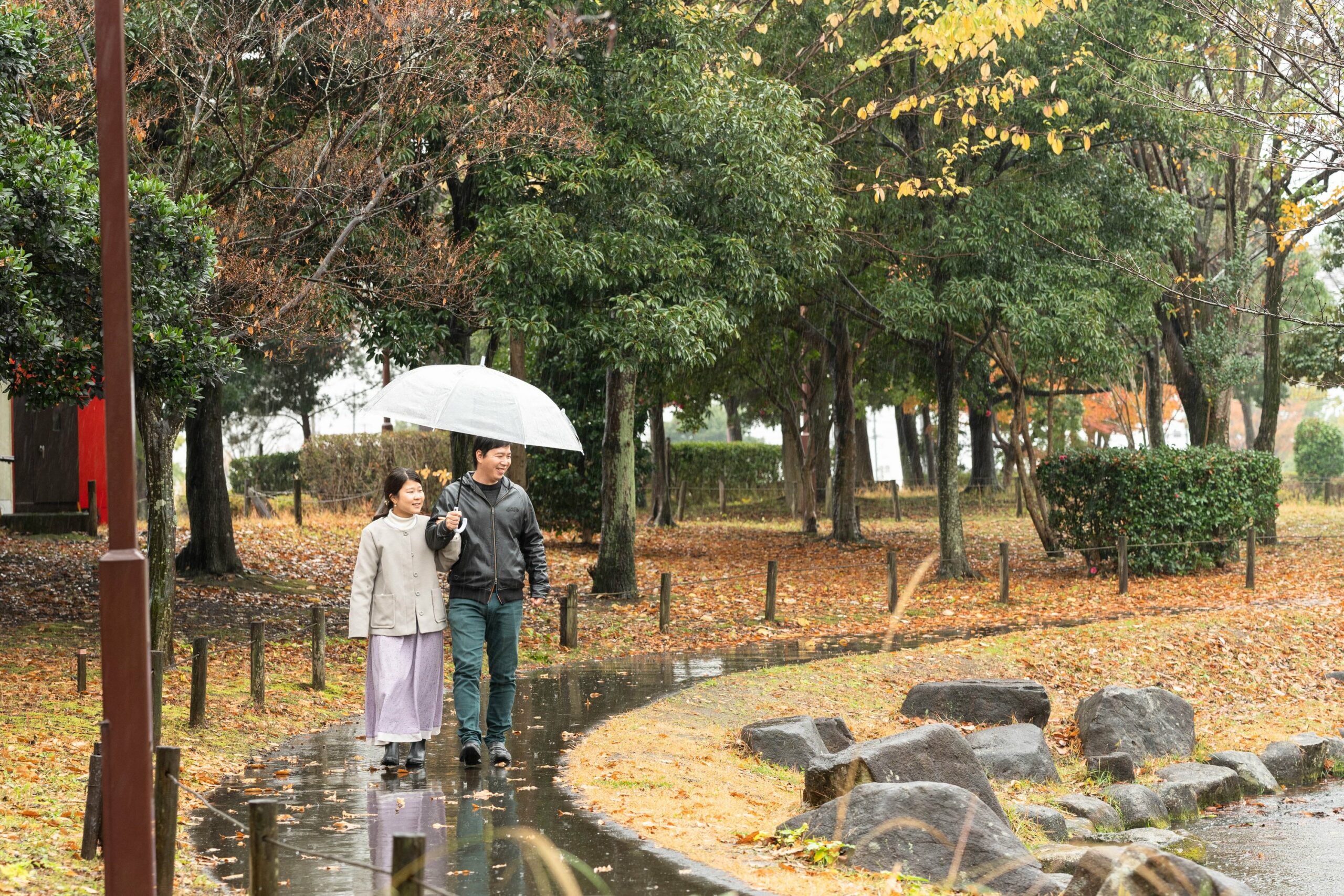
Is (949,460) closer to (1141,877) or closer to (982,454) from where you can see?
(1141,877)

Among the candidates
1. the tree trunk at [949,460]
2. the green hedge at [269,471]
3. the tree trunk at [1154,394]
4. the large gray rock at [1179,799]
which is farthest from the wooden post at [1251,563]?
the green hedge at [269,471]

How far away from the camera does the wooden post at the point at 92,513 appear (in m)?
23.1

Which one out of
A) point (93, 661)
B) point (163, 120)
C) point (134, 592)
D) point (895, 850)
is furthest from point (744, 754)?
point (163, 120)

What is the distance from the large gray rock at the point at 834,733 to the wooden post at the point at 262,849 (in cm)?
606

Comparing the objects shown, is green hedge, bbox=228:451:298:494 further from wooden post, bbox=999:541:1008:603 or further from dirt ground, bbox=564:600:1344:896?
dirt ground, bbox=564:600:1344:896

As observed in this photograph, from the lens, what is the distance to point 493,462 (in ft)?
27.0

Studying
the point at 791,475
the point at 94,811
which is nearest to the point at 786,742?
the point at 94,811

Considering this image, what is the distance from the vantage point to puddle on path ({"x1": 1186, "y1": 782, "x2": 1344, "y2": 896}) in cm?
769

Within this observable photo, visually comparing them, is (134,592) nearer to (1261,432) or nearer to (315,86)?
(315,86)

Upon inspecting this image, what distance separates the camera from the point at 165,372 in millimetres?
10953

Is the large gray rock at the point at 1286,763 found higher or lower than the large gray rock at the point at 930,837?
lower

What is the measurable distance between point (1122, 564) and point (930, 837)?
45.1 feet

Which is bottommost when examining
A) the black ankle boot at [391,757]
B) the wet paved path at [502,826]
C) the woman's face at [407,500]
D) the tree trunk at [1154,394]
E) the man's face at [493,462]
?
the wet paved path at [502,826]

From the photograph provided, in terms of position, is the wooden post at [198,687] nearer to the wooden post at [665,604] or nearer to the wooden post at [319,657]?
the wooden post at [319,657]
